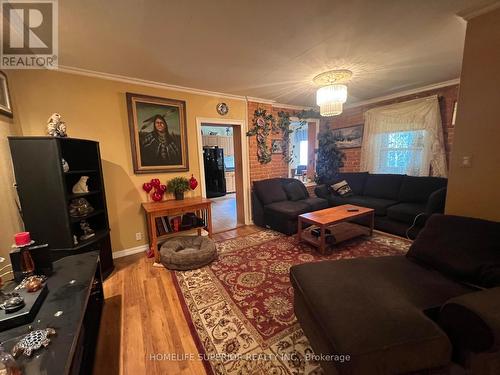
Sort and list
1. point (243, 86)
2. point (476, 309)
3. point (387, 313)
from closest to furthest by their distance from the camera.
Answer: point (476, 309) < point (387, 313) < point (243, 86)

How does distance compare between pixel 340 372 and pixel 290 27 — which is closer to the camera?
pixel 340 372

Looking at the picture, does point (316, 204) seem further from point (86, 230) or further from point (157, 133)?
point (86, 230)

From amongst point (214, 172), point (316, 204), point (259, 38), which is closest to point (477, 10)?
point (259, 38)

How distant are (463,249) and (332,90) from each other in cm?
212

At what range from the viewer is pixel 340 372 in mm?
915

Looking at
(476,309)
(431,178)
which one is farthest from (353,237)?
(476,309)

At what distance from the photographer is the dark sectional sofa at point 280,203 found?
10.9ft

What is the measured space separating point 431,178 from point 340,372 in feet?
12.3

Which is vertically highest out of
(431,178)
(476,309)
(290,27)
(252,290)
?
(290,27)

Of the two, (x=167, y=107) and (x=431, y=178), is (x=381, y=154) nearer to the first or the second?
(x=431, y=178)

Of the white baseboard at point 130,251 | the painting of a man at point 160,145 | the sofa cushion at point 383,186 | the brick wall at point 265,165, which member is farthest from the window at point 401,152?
the white baseboard at point 130,251

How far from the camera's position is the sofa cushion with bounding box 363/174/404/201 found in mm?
3766

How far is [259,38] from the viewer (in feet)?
6.23

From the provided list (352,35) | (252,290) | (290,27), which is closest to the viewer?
(290,27)
